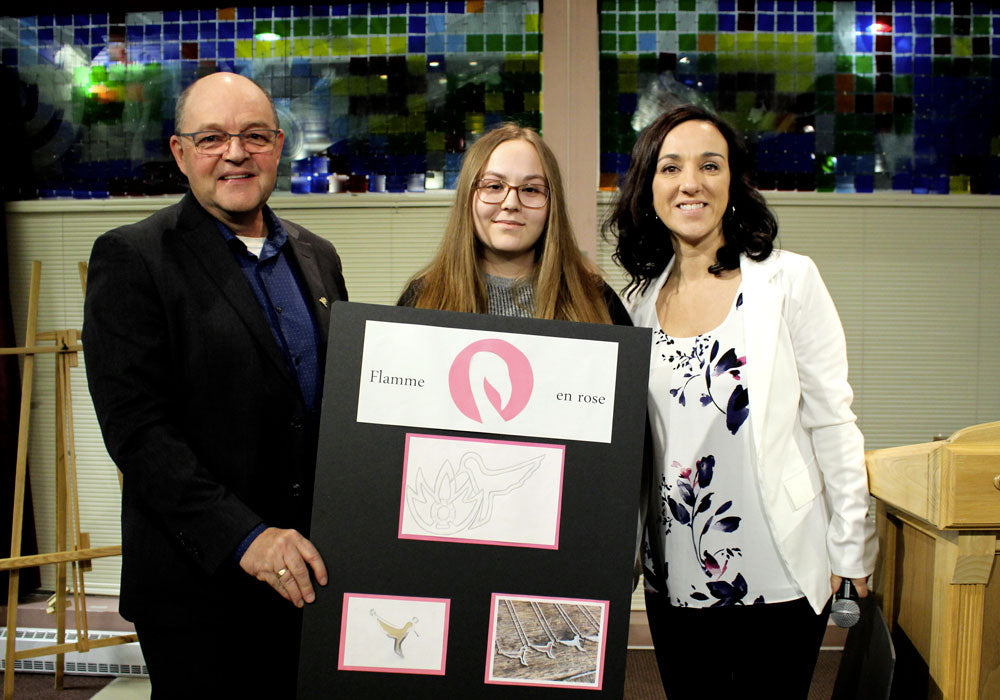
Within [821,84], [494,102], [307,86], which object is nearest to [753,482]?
[494,102]

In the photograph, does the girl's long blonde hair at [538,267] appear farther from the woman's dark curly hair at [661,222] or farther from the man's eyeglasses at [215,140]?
the man's eyeglasses at [215,140]

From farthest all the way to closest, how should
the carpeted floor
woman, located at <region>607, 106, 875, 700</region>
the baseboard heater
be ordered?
the baseboard heater
the carpeted floor
woman, located at <region>607, 106, 875, 700</region>

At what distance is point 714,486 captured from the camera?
60.0 inches

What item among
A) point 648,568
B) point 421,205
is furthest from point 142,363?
point 421,205

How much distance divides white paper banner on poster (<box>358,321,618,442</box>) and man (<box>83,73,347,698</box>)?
0.33 meters

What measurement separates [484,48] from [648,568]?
7.89 ft

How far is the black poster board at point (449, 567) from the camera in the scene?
1233mm

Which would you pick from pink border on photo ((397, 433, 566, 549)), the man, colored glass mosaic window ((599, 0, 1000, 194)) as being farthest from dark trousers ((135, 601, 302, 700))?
colored glass mosaic window ((599, 0, 1000, 194))

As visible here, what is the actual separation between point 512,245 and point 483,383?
1.26 feet

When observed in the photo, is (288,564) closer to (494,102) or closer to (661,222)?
(661,222)

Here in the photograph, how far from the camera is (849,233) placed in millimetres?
3131

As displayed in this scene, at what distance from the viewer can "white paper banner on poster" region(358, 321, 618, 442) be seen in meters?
1.25

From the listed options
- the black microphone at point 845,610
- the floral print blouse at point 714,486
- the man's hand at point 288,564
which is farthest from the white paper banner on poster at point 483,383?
the black microphone at point 845,610

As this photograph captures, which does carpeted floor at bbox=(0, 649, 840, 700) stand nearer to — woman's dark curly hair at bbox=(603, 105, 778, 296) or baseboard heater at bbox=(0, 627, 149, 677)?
baseboard heater at bbox=(0, 627, 149, 677)
